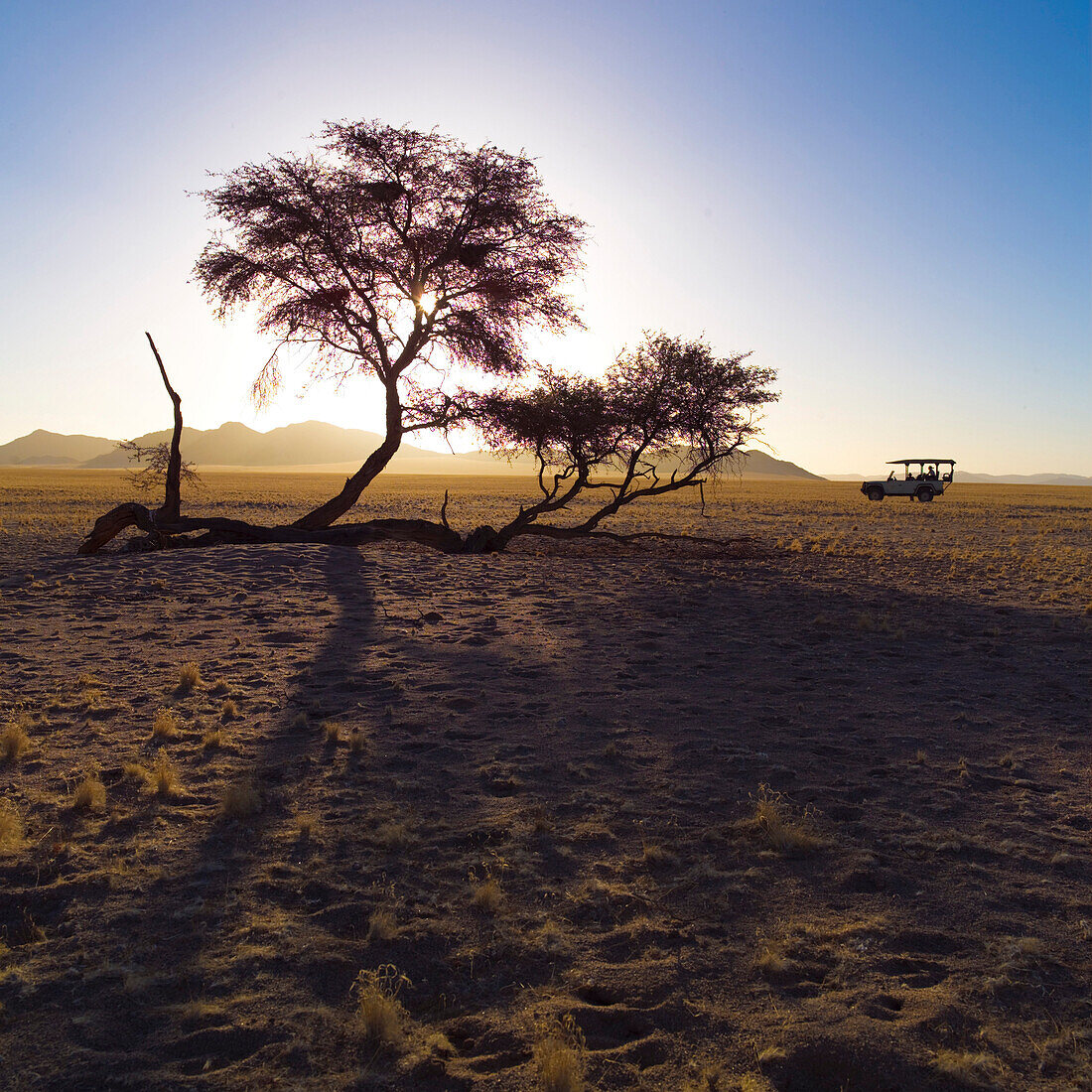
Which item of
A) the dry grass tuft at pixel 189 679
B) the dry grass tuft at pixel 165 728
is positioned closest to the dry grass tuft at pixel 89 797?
the dry grass tuft at pixel 165 728

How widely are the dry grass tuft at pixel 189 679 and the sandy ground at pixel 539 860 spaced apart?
0.14 metres

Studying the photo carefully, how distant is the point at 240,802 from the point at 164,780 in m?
0.75

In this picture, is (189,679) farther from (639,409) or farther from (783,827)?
(639,409)

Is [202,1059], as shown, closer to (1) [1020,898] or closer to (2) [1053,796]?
(1) [1020,898]

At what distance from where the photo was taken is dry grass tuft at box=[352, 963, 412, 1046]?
3.18 m

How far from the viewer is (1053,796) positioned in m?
5.68

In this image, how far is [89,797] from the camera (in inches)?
205

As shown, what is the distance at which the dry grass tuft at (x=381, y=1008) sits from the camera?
3.18 meters

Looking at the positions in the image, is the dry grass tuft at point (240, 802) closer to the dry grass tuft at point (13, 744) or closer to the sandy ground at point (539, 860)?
the sandy ground at point (539, 860)

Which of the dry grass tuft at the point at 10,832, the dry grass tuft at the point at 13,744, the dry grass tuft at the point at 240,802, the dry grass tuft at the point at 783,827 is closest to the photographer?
the dry grass tuft at the point at 10,832

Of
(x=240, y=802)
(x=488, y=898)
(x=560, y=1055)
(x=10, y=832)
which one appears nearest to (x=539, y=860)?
(x=488, y=898)

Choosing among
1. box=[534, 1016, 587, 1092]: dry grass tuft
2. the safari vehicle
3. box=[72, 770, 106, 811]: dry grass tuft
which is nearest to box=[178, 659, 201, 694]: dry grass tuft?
box=[72, 770, 106, 811]: dry grass tuft

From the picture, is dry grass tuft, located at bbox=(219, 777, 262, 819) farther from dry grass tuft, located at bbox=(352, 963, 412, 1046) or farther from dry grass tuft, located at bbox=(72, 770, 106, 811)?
dry grass tuft, located at bbox=(352, 963, 412, 1046)

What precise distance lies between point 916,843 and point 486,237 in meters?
16.4
